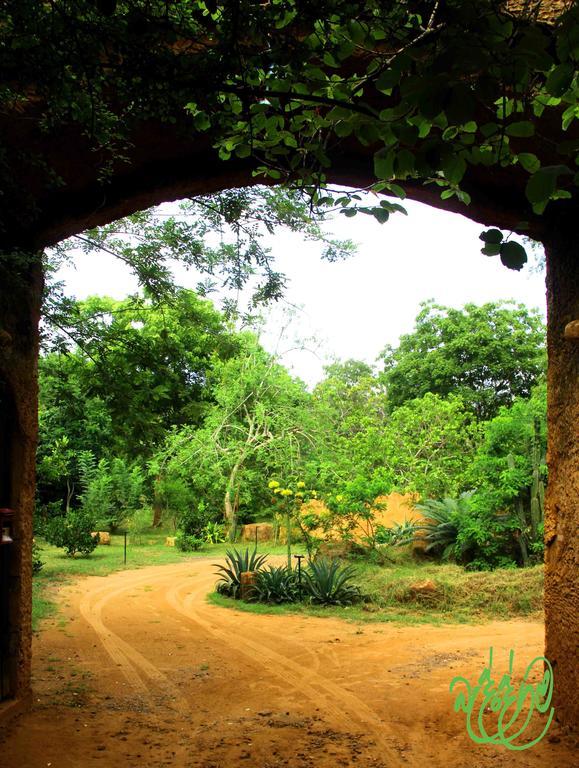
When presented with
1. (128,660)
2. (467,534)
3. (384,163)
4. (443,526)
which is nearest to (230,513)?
(443,526)

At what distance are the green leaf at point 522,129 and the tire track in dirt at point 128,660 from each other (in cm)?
467

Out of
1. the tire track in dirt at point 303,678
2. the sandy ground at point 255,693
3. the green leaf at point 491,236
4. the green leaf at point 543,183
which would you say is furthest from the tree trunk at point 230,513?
the green leaf at point 543,183

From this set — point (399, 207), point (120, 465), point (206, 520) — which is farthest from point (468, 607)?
point (120, 465)

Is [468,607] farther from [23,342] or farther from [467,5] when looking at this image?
[467,5]

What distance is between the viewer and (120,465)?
21297 mm

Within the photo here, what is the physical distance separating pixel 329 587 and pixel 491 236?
890 cm

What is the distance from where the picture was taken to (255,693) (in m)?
5.26

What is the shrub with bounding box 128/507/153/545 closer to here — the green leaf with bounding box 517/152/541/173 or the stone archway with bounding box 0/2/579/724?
the stone archway with bounding box 0/2/579/724

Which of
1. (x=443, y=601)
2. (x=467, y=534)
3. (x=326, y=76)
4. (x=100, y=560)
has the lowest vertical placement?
(x=100, y=560)

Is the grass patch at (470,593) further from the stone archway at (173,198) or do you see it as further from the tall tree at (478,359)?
the tall tree at (478,359)

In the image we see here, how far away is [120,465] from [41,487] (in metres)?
2.66

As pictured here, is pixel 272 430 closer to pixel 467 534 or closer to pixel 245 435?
pixel 245 435

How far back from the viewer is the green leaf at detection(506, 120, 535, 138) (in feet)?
5.01

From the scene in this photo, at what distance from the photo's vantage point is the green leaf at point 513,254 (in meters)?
1.44
